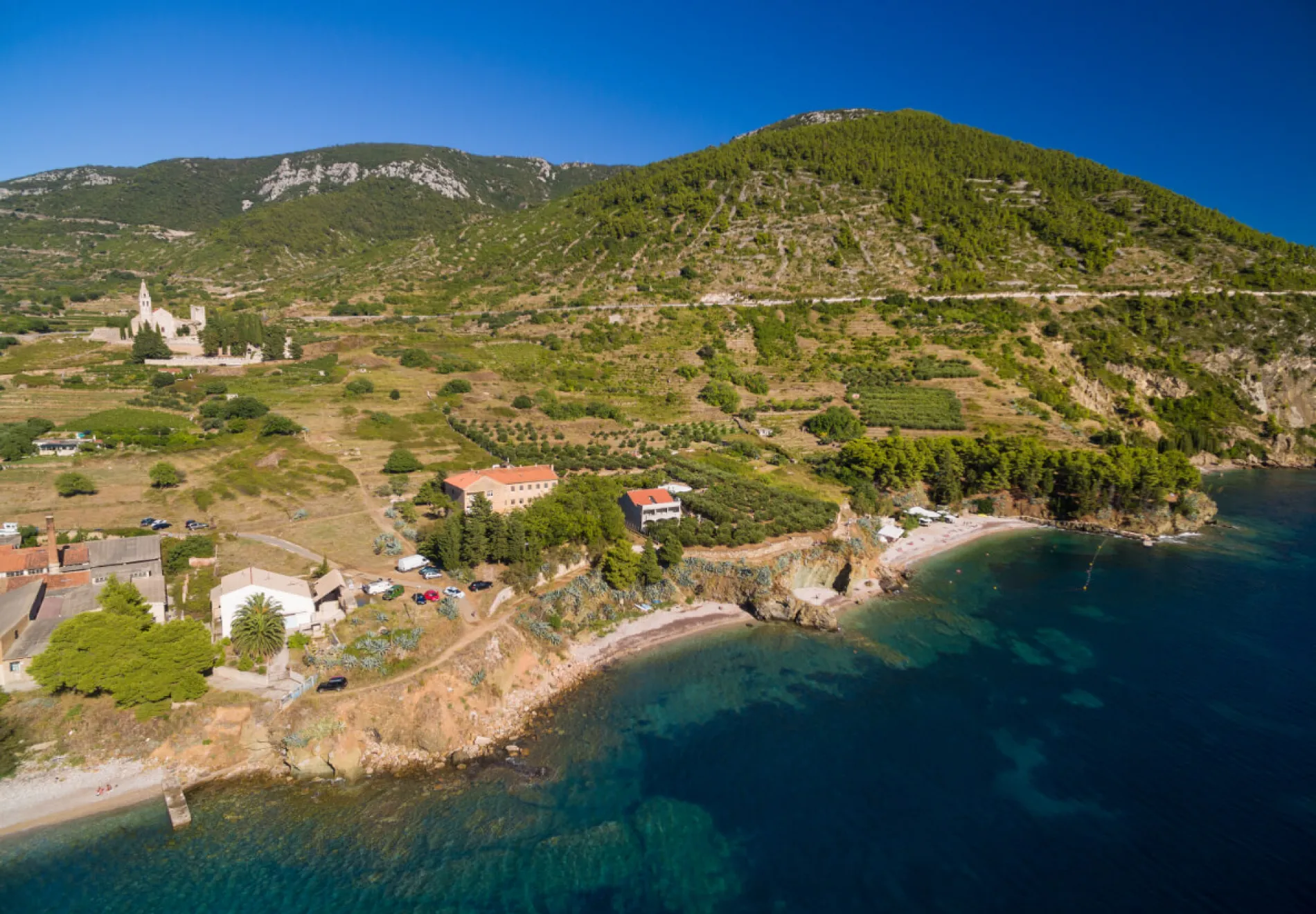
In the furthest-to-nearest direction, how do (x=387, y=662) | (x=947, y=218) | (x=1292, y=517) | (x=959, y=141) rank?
(x=959, y=141) → (x=947, y=218) → (x=1292, y=517) → (x=387, y=662)

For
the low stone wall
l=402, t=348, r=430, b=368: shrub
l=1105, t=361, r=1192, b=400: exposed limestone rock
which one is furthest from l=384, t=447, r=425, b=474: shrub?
l=1105, t=361, r=1192, b=400: exposed limestone rock

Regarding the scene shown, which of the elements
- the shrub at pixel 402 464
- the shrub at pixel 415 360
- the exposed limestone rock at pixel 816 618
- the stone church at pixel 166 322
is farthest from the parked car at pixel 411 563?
the stone church at pixel 166 322

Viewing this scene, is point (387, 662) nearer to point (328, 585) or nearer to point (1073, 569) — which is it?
point (328, 585)

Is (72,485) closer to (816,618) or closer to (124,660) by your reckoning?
(124,660)

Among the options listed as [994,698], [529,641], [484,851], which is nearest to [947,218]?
[994,698]

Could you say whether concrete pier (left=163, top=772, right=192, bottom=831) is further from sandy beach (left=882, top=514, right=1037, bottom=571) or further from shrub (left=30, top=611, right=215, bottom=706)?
sandy beach (left=882, top=514, right=1037, bottom=571)

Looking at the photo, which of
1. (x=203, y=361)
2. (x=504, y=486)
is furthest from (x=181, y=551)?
(x=203, y=361)

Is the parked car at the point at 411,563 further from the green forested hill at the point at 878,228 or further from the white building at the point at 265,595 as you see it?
the green forested hill at the point at 878,228
